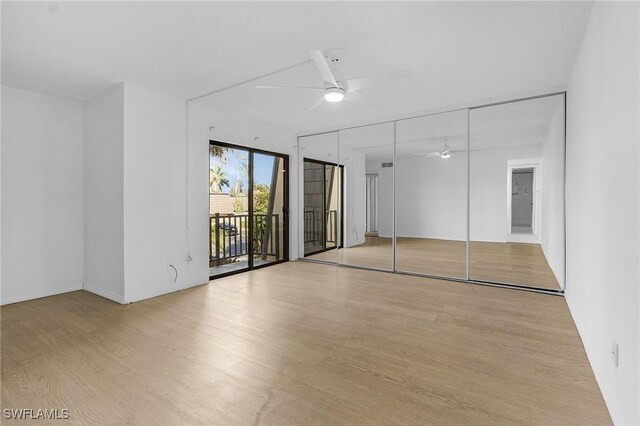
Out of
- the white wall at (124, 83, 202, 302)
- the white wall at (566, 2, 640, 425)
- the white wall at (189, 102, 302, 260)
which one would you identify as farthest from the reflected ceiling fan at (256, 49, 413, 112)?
the white wall at (189, 102, 302, 260)

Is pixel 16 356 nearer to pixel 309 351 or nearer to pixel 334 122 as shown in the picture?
pixel 309 351

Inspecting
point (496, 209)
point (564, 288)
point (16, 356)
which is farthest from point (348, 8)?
point (496, 209)

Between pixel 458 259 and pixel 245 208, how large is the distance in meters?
3.95

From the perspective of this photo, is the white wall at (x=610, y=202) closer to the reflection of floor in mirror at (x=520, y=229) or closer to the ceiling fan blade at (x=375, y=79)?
the ceiling fan blade at (x=375, y=79)

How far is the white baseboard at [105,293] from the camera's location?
3.63 meters

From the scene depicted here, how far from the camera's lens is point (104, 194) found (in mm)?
3852

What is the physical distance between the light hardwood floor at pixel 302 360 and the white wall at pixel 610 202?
0.28 meters


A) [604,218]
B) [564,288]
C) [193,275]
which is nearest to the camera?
[604,218]

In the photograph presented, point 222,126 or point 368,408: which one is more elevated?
point 222,126

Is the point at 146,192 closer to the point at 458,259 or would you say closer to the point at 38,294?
the point at 38,294

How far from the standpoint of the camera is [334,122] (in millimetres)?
5496

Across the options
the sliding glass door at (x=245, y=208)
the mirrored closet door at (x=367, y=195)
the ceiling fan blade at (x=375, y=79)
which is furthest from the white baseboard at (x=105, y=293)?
the mirrored closet door at (x=367, y=195)

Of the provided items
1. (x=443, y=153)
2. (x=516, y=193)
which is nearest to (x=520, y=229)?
(x=516, y=193)

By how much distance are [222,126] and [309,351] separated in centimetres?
367
